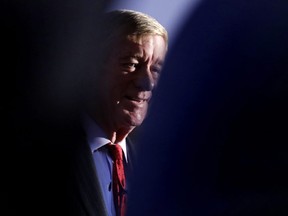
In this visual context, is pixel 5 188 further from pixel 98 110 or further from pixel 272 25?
pixel 272 25

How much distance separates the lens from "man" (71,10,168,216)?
1056mm

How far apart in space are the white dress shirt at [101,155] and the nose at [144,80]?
0.13 m

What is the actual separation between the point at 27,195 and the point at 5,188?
0.05 m

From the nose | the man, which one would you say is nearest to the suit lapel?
the man

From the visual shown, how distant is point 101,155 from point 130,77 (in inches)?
7.0

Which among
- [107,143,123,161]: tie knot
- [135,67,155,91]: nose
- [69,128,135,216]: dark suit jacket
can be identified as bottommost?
[69,128,135,216]: dark suit jacket

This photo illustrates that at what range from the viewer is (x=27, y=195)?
109 centimetres

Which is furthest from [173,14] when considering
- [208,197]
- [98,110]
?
[208,197]

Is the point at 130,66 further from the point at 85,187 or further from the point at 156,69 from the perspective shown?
the point at 85,187

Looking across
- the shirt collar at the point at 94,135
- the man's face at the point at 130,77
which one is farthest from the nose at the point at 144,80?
the shirt collar at the point at 94,135

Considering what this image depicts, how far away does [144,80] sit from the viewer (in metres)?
1.09

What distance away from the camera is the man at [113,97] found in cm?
106

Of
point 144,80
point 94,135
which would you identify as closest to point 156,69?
point 144,80

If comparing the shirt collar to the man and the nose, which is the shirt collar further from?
the nose
